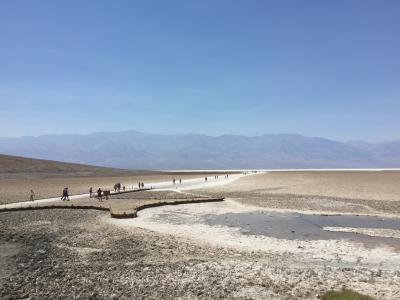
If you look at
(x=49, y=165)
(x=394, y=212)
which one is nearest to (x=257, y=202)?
(x=394, y=212)

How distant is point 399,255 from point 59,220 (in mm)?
23441

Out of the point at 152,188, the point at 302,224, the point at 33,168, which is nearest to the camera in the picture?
the point at 302,224

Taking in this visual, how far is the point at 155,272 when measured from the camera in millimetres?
16875

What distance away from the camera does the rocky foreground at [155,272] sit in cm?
1458

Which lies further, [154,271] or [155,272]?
[154,271]

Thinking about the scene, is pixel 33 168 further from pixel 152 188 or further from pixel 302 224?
pixel 302 224

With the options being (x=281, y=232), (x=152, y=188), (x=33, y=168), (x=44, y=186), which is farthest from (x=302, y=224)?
(x=33, y=168)

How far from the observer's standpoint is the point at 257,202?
44.9 m

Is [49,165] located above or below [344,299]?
above

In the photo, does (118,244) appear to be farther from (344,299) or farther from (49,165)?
(49,165)

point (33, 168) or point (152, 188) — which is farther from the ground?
point (33, 168)

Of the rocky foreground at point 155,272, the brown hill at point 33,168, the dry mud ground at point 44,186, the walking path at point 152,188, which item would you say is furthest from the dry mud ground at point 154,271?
the brown hill at point 33,168

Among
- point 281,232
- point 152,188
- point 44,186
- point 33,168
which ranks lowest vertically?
point 281,232

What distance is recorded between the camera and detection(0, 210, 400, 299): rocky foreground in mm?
14578
